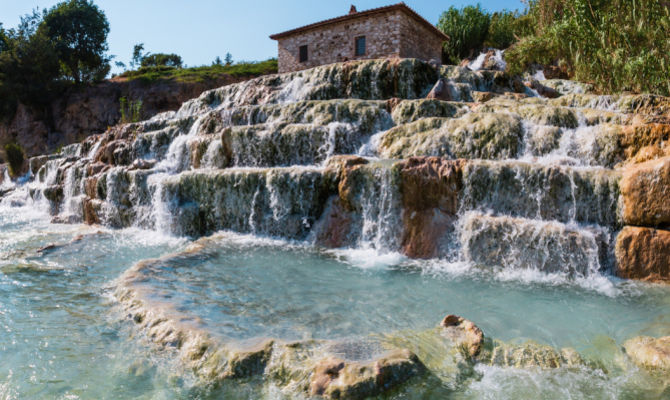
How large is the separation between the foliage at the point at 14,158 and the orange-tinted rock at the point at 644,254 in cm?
2261

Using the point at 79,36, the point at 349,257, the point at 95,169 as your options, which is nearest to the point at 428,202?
the point at 349,257

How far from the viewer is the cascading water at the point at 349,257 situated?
3.05m

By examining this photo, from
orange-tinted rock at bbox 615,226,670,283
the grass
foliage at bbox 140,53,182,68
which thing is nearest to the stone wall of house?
the grass

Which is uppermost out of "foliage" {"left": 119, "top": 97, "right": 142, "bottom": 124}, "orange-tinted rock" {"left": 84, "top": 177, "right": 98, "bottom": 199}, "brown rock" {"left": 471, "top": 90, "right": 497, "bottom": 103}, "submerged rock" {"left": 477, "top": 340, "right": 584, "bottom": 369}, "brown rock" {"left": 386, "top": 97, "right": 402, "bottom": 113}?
"foliage" {"left": 119, "top": 97, "right": 142, "bottom": 124}

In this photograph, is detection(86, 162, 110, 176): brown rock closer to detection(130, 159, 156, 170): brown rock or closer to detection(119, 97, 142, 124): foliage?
detection(130, 159, 156, 170): brown rock

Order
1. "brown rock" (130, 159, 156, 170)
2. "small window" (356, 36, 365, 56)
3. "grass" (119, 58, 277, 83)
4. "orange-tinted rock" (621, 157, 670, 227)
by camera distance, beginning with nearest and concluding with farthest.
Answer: "orange-tinted rock" (621, 157, 670, 227) < "brown rock" (130, 159, 156, 170) < "small window" (356, 36, 365, 56) < "grass" (119, 58, 277, 83)

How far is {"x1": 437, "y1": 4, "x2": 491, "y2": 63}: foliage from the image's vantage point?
85.2 feet

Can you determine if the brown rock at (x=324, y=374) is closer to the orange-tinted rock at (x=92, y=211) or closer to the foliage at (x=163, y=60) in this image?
the orange-tinted rock at (x=92, y=211)

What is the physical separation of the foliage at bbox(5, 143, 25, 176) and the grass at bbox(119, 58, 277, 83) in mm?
11082

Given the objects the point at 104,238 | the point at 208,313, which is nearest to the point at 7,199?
the point at 104,238

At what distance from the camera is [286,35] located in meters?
21.5

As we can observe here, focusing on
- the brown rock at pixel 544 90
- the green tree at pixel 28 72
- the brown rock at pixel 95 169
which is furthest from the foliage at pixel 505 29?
the green tree at pixel 28 72

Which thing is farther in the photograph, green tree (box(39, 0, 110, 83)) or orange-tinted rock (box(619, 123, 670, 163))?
green tree (box(39, 0, 110, 83))

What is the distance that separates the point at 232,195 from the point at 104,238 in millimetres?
2837
